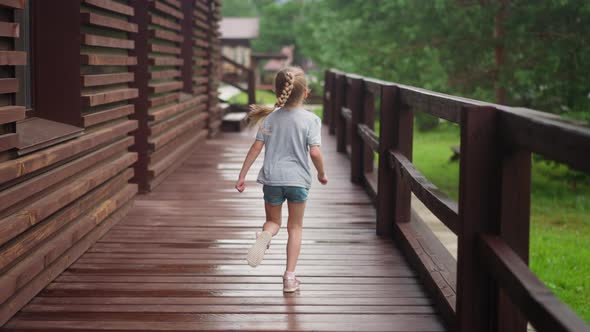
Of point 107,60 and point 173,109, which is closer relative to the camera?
point 107,60

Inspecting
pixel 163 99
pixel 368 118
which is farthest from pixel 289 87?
pixel 163 99

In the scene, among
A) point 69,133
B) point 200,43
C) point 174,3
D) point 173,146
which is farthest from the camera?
point 200,43

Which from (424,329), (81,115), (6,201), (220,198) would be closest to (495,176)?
(424,329)

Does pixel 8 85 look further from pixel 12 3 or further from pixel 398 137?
pixel 398 137

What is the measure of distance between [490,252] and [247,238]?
10.5 feet

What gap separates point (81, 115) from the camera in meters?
5.75

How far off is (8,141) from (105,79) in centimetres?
224

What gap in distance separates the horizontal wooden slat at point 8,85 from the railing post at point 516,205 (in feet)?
7.51

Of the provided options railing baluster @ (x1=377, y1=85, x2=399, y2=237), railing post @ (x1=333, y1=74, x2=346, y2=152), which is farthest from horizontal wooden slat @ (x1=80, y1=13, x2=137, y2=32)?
railing post @ (x1=333, y1=74, x2=346, y2=152)

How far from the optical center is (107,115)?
6.41 m

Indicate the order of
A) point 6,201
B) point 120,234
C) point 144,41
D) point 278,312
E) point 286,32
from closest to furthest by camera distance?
point 6,201, point 278,312, point 120,234, point 144,41, point 286,32

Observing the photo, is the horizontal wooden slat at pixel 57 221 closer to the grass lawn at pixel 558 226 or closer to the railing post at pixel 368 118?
the railing post at pixel 368 118

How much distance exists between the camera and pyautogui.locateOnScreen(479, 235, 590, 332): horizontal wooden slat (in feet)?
8.56

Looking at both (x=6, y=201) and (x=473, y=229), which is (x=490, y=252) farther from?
(x=6, y=201)
